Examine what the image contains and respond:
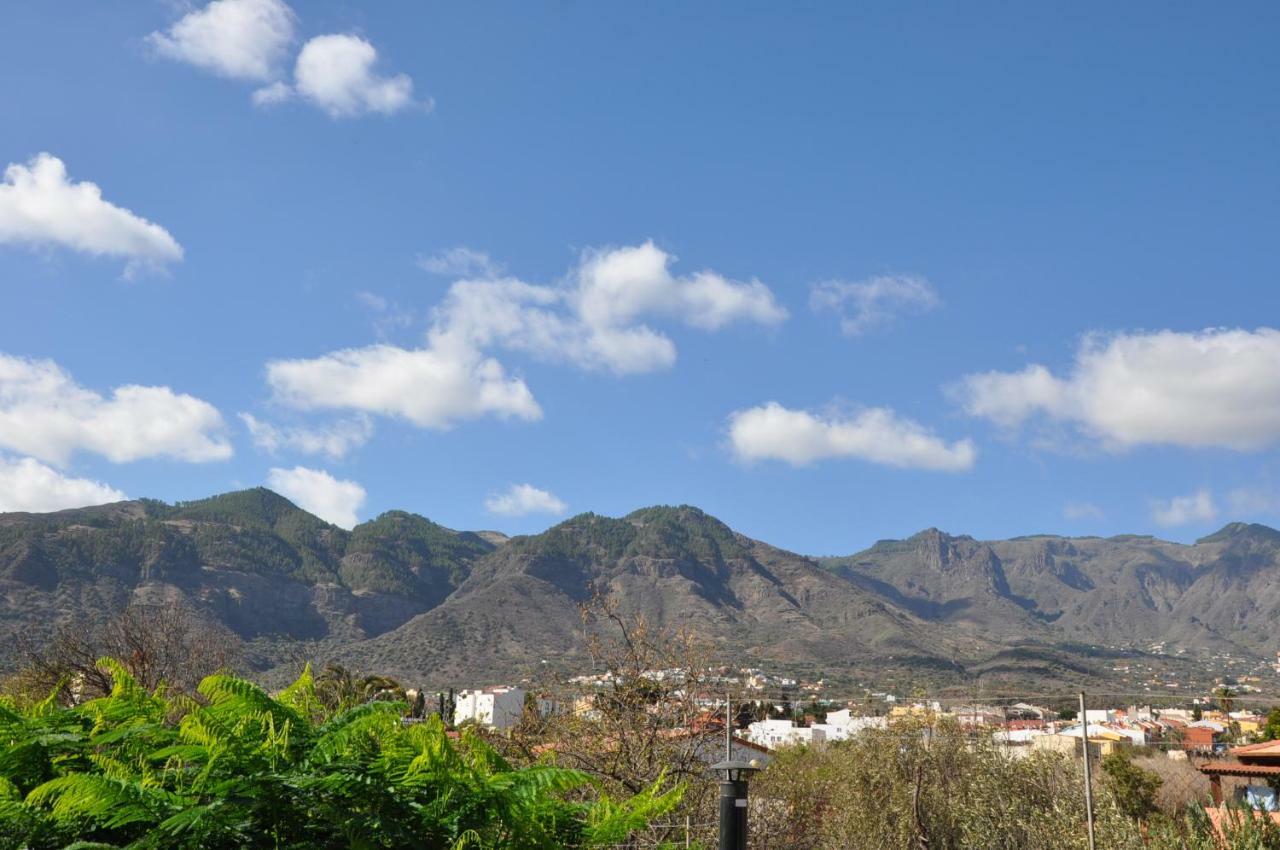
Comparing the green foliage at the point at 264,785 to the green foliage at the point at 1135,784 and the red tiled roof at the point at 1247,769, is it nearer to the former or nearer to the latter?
the red tiled roof at the point at 1247,769

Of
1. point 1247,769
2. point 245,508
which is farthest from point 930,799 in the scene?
point 245,508

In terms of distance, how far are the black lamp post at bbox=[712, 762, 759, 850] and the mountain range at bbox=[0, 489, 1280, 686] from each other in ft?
189

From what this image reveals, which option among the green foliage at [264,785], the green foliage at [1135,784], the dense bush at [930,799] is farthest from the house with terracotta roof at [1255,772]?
the green foliage at [264,785]

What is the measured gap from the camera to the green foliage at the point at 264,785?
1.89m

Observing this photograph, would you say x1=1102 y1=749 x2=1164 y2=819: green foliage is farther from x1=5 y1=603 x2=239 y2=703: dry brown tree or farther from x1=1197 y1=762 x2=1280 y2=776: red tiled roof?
x1=5 y1=603 x2=239 y2=703: dry brown tree

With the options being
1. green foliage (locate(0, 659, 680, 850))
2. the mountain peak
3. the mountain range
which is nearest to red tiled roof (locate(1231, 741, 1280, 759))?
green foliage (locate(0, 659, 680, 850))

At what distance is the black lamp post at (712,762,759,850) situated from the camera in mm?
4871

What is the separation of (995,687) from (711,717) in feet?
235

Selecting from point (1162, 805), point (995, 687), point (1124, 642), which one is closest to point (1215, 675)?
point (995, 687)

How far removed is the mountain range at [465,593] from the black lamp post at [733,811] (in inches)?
2270

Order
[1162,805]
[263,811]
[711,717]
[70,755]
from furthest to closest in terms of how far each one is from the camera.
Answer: [1162,805], [711,717], [70,755], [263,811]

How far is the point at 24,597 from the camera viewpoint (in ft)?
261

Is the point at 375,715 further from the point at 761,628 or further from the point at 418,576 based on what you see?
the point at 418,576

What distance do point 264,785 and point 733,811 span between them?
359cm
